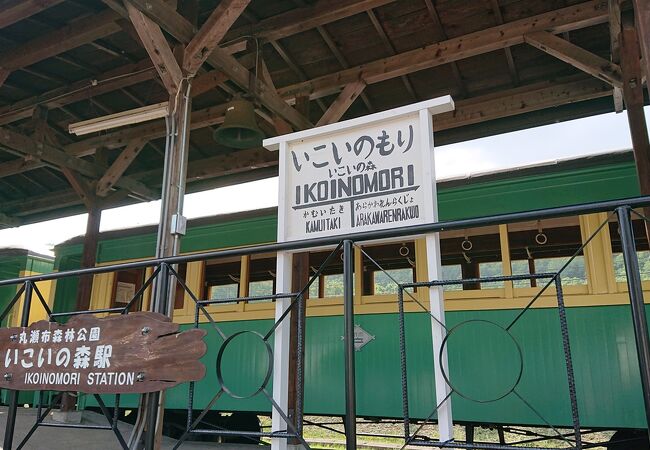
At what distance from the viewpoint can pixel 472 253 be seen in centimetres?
468

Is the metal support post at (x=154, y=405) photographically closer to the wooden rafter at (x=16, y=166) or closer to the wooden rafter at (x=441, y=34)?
the wooden rafter at (x=441, y=34)

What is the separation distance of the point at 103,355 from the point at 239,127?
250 centimetres

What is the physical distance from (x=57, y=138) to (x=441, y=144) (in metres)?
4.54

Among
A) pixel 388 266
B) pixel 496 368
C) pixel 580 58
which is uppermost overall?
pixel 580 58

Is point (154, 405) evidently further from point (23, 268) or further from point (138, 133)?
point (23, 268)

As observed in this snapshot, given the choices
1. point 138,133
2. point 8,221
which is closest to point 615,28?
point 138,133

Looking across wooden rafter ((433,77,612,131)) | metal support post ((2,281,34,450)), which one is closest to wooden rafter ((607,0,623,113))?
wooden rafter ((433,77,612,131))

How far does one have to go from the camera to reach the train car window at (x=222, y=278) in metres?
5.82

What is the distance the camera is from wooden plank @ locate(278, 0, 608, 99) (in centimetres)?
394

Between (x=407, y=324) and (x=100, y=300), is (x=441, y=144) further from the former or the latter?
(x=100, y=300)

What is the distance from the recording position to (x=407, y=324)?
4.45 metres

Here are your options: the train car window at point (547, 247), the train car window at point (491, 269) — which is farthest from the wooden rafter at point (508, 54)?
the train car window at point (491, 269)

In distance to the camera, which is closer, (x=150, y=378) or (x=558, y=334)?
(x=150, y=378)

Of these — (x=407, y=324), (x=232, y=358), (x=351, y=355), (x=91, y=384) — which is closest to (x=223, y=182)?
(x=232, y=358)
